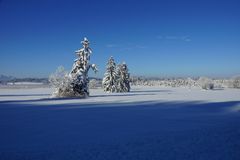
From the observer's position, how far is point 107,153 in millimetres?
11344

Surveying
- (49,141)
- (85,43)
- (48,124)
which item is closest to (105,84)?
(85,43)

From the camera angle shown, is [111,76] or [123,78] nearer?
[111,76]

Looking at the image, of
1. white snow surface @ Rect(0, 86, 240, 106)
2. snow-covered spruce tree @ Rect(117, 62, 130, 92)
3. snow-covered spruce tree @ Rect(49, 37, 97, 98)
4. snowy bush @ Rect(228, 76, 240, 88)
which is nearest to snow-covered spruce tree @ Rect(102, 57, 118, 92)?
snow-covered spruce tree @ Rect(117, 62, 130, 92)

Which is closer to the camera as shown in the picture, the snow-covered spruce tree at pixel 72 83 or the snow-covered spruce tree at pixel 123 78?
the snow-covered spruce tree at pixel 72 83

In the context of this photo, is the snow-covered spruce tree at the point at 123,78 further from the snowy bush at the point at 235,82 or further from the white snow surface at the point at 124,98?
the snowy bush at the point at 235,82

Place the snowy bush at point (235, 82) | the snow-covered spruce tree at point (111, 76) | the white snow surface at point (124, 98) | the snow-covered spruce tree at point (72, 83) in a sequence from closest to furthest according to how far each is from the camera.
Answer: the white snow surface at point (124, 98) → the snow-covered spruce tree at point (72, 83) → the snow-covered spruce tree at point (111, 76) → the snowy bush at point (235, 82)

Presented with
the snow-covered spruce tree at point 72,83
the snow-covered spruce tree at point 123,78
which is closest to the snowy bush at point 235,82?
the snow-covered spruce tree at point 123,78

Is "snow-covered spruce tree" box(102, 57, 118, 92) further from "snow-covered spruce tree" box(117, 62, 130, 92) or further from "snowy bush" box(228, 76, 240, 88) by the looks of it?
"snowy bush" box(228, 76, 240, 88)

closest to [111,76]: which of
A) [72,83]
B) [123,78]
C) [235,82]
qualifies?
[123,78]

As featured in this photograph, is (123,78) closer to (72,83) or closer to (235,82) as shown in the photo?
(72,83)

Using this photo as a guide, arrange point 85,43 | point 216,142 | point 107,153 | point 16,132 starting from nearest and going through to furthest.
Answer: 1. point 107,153
2. point 216,142
3. point 16,132
4. point 85,43

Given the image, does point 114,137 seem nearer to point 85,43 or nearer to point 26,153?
point 26,153

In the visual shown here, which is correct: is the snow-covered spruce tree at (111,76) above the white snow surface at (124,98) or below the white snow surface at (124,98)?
above

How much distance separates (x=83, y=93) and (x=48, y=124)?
31.5 meters
